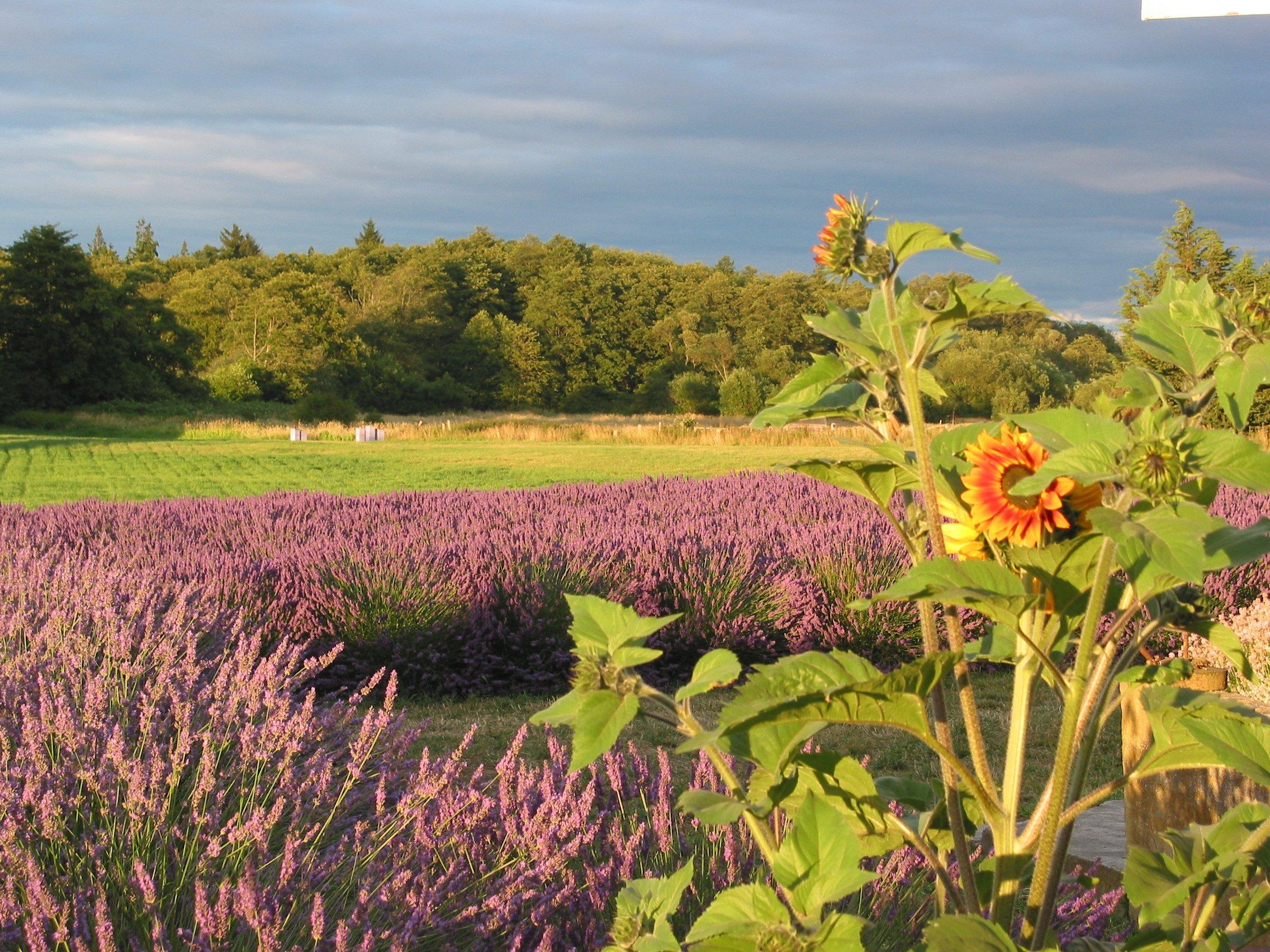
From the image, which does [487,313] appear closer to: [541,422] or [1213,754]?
[541,422]

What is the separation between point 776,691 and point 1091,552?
1.18ft

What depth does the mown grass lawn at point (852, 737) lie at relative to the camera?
4.52 m

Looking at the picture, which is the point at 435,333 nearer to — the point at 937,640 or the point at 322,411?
the point at 322,411

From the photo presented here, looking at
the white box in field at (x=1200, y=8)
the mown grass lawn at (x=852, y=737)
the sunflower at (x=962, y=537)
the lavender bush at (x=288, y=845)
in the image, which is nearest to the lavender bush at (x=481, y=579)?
the mown grass lawn at (x=852, y=737)

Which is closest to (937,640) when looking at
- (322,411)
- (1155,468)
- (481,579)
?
(1155,468)

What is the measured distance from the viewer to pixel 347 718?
3348 millimetres

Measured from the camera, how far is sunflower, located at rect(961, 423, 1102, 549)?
3.26 feet

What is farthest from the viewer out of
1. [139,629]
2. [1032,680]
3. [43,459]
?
[43,459]

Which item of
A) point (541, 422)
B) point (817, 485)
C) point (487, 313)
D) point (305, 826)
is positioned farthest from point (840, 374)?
point (487, 313)

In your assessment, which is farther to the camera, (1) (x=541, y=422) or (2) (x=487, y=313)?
(2) (x=487, y=313)

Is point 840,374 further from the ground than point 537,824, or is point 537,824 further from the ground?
point 840,374

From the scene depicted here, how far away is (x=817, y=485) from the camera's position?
9.66 metres

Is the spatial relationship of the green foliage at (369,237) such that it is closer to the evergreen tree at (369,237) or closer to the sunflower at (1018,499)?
the evergreen tree at (369,237)

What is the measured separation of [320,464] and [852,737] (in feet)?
60.4
